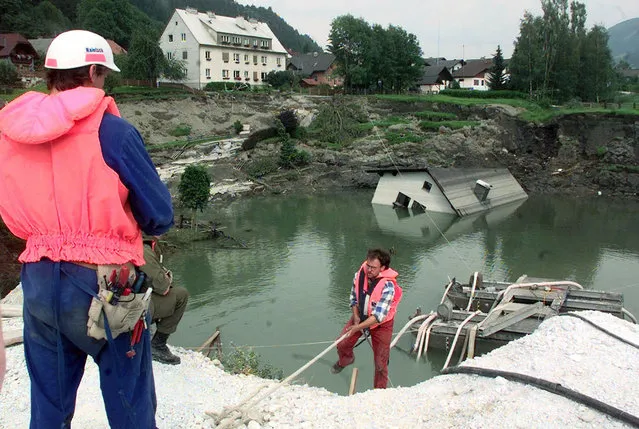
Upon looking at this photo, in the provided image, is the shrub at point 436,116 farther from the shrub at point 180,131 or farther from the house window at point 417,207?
the shrub at point 180,131

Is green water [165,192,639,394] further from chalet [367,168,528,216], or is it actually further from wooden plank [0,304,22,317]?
wooden plank [0,304,22,317]

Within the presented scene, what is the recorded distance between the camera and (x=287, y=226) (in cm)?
2489

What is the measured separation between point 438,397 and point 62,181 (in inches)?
155

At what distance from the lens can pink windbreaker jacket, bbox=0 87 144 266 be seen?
259 centimetres

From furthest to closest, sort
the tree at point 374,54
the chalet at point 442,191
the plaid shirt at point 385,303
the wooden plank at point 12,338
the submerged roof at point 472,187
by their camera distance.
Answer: the tree at point 374,54 → the chalet at point 442,191 → the submerged roof at point 472,187 → the plaid shirt at point 385,303 → the wooden plank at point 12,338

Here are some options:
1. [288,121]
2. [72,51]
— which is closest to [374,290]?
[72,51]

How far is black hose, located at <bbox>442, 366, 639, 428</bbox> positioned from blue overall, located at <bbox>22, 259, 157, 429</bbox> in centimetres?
Answer: 339

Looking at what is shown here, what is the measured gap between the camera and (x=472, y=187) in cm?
2836

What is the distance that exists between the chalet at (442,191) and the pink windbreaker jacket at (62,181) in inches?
980

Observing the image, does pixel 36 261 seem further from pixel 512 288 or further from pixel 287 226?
pixel 287 226

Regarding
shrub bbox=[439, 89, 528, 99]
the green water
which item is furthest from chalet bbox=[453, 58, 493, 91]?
the green water

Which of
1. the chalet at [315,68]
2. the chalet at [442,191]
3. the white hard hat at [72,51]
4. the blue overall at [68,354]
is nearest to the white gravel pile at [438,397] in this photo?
the blue overall at [68,354]

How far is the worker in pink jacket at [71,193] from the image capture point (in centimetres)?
261

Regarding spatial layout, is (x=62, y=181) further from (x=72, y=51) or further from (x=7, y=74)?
(x=7, y=74)
